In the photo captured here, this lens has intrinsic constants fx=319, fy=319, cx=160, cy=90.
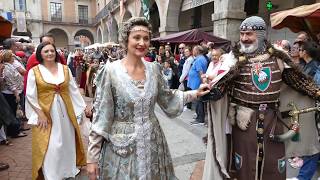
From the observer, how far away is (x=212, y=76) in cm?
283

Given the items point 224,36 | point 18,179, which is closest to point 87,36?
point 224,36

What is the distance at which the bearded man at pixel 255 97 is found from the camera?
9.26 feet

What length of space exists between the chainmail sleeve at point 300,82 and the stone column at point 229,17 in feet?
22.0

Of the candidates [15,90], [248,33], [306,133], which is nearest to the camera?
→ [248,33]

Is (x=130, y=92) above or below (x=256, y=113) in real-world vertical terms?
above

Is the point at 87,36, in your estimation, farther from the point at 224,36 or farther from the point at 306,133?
the point at 306,133

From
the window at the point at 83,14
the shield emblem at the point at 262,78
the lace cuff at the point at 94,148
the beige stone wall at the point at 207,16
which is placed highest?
the window at the point at 83,14

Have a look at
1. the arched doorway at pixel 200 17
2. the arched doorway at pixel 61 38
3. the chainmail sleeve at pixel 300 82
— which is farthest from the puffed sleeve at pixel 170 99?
the arched doorway at pixel 61 38

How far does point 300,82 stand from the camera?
2.97 meters

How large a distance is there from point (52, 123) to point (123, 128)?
1.98 metres

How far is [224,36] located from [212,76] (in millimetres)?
7084

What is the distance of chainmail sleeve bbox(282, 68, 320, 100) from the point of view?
2926 millimetres

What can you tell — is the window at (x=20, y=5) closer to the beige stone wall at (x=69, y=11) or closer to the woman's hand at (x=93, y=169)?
the beige stone wall at (x=69, y=11)

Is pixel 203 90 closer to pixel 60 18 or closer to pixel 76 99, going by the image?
pixel 76 99
